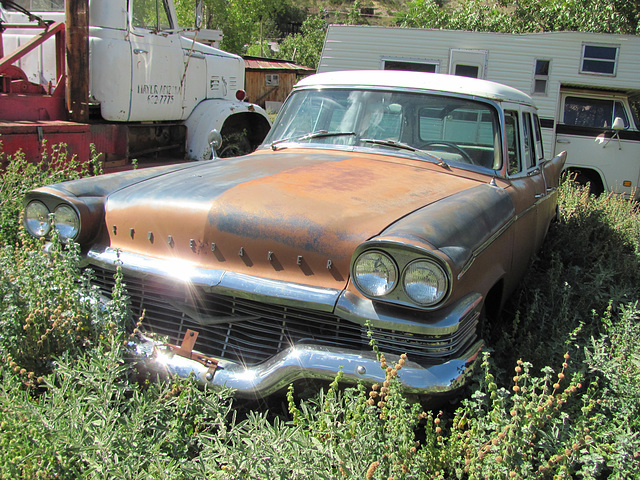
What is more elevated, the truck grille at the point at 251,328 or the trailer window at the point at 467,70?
the trailer window at the point at 467,70

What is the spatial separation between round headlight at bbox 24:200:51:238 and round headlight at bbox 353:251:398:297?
169 centimetres

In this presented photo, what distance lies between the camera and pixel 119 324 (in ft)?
8.16

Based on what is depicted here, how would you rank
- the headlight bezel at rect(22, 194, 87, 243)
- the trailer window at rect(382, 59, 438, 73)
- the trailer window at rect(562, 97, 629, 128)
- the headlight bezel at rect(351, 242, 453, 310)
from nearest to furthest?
the headlight bezel at rect(351, 242, 453, 310) → the headlight bezel at rect(22, 194, 87, 243) → the trailer window at rect(562, 97, 629, 128) → the trailer window at rect(382, 59, 438, 73)

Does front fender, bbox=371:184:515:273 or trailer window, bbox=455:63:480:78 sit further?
trailer window, bbox=455:63:480:78

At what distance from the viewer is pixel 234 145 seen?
679 centimetres

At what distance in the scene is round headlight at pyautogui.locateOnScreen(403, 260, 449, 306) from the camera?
2135 millimetres

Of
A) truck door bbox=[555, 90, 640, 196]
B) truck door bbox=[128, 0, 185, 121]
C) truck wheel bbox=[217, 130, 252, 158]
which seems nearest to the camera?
truck door bbox=[128, 0, 185, 121]

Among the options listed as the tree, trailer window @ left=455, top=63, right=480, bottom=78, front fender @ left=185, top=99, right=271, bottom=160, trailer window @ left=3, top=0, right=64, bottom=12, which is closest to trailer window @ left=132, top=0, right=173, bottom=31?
trailer window @ left=3, top=0, right=64, bottom=12

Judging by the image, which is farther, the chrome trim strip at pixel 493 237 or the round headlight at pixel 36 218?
the round headlight at pixel 36 218

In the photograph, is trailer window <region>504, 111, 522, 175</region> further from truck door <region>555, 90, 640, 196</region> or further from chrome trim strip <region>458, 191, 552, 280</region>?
truck door <region>555, 90, 640, 196</region>

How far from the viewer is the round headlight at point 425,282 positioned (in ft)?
7.00

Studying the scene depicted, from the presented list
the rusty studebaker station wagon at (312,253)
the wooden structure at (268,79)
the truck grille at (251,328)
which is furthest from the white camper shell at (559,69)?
the wooden structure at (268,79)

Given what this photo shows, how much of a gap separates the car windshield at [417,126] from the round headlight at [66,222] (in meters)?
1.60

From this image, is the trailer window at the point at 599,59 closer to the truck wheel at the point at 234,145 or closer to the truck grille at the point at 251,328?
the truck wheel at the point at 234,145
